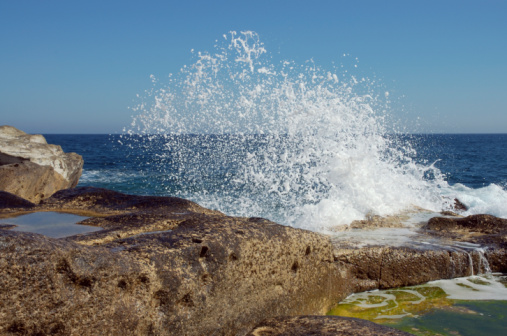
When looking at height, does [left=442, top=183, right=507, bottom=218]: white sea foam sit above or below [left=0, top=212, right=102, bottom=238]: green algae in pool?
below

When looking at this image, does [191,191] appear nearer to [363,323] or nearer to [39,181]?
[39,181]

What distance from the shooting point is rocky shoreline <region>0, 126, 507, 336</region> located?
2.14 meters

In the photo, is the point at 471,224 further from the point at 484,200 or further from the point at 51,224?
the point at 484,200

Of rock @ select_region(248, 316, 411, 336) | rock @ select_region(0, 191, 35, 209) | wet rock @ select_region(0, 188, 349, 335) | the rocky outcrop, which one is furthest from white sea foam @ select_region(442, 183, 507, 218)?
rock @ select_region(0, 191, 35, 209)

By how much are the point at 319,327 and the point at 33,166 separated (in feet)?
24.3

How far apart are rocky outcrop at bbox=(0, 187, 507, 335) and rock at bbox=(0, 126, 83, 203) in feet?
12.6

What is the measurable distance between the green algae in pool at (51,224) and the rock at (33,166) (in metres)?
3.78

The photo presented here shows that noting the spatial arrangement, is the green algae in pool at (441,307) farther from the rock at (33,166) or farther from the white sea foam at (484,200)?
the rock at (33,166)

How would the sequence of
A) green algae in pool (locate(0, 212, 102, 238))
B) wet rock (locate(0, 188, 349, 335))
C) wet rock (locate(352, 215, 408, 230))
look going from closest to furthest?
wet rock (locate(0, 188, 349, 335))
green algae in pool (locate(0, 212, 102, 238))
wet rock (locate(352, 215, 408, 230))

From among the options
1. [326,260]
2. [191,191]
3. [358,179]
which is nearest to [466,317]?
[326,260]

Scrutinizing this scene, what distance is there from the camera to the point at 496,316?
377cm

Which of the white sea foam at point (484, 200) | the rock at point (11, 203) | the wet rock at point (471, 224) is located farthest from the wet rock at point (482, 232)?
the rock at point (11, 203)

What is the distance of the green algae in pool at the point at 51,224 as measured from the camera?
3730 mm

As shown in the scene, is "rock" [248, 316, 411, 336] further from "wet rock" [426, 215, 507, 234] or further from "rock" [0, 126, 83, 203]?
"rock" [0, 126, 83, 203]
